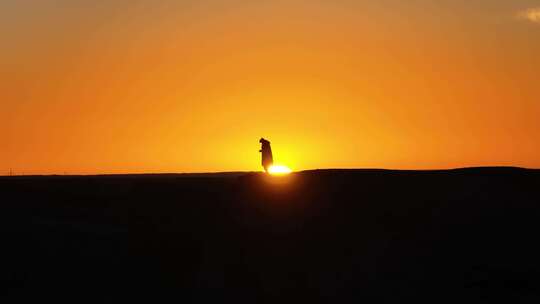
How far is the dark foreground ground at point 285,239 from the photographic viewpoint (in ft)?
75.5

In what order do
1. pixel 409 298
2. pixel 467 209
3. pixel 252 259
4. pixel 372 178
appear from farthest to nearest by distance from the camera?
pixel 372 178 → pixel 467 209 → pixel 252 259 → pixel 409 298

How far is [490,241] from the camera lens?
24828 mm

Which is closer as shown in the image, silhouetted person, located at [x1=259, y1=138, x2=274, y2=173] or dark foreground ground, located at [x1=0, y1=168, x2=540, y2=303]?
dark foreground ground, located at [x1=0, y1=168, x2=540, y2=303]

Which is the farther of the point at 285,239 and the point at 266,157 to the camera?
the point at 266,157

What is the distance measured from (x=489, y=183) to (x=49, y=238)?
12.3 m

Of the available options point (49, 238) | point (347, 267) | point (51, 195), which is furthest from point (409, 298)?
point (51, 195)

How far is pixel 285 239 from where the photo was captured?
83.1 feet

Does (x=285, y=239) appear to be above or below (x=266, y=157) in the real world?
below

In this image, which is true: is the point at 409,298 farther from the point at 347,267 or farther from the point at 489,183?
the point at 489,183

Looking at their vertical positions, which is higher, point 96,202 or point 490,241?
point 96,202

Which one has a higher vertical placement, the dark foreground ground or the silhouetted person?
the silhouetted person

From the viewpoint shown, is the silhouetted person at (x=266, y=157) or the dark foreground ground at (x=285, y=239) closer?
the dark foreground ground at (x=285, y=239)

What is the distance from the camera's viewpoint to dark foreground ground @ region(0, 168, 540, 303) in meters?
23.0

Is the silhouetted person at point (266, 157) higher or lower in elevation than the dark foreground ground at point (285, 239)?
higher
